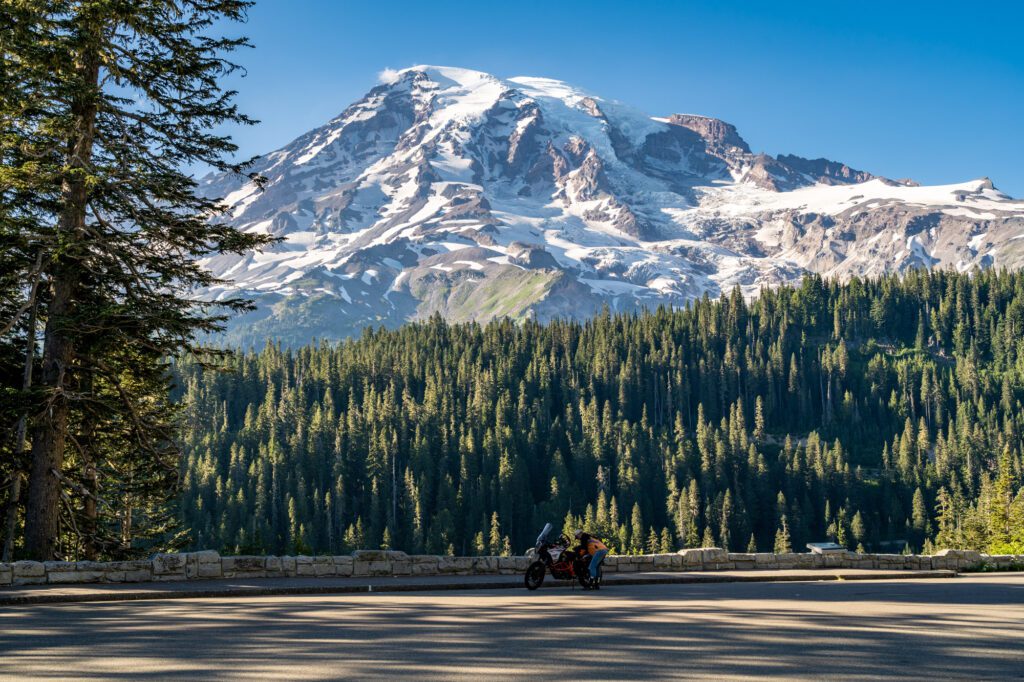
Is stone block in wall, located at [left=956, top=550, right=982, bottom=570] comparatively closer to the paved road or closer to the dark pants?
the paved road

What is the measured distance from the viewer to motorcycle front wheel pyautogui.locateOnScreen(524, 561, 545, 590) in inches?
923

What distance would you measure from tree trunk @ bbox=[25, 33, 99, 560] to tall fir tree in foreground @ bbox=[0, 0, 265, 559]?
0.14 ft

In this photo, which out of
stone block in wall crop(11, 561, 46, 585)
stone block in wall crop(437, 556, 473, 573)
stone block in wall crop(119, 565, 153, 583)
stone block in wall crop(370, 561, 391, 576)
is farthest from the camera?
stone block in wall crop(437, 556, 473, 573)

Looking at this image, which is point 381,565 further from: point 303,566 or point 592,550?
point 592,550

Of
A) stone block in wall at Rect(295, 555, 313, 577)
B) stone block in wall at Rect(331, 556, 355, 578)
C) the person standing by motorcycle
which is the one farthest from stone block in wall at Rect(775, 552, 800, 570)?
stone block in wall at Rect(295, 555, 313, 577)

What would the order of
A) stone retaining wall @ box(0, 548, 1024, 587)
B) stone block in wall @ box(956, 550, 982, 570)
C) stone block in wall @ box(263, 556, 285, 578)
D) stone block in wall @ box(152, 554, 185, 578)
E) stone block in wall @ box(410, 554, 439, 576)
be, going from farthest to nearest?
stone block in wall @ box(956, 550, 982, 570) < stone block in wall @ box(410, 554, 439, 576) < stone block in wall @ box(263, 556, 285, 578) < stone block in wall @ box(152, 554, 185, 578) < stone retaining wall @ box(0, 548, 1024, 587)

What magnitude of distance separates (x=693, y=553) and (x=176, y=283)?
18.3m

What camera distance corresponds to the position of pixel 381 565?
25156 mm

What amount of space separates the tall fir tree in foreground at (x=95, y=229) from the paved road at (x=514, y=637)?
994cm

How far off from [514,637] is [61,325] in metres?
17.7

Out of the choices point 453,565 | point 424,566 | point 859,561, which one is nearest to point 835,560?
point 859,561

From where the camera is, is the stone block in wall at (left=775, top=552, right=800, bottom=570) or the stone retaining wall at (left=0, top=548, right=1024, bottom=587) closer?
the stone retaining wall at (left=0, top=548, right=1024, bottom=587)

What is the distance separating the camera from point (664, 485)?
188875 mm

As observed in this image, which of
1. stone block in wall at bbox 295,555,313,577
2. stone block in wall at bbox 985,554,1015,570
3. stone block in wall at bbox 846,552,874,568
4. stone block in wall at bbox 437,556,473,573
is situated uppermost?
stone block in wall at bbox 295,555,313,577
